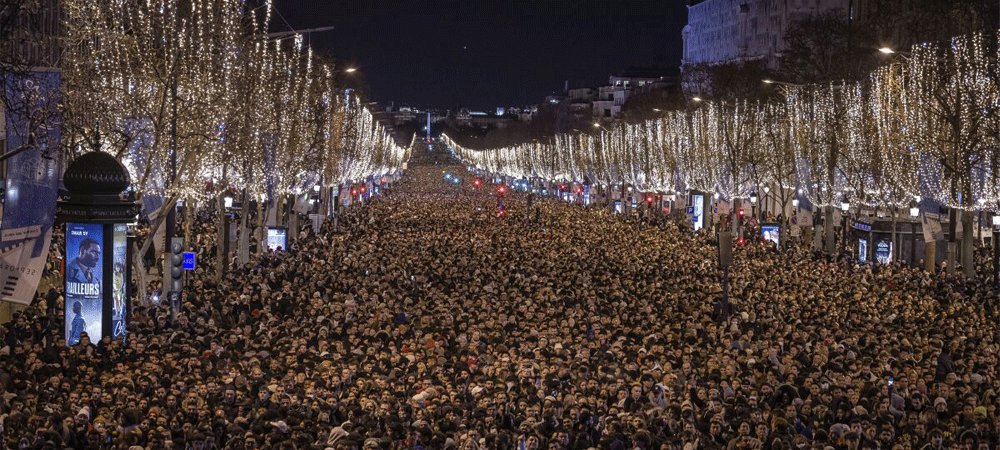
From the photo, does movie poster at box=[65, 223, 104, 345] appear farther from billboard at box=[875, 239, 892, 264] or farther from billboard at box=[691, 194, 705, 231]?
billboard at box=[691, 194, 705, 231]

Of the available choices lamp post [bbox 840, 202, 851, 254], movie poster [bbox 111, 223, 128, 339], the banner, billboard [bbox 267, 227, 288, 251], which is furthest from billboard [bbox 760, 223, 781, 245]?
the banner

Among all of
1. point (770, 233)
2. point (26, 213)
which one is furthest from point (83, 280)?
point (770, 233)

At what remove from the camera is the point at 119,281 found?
22.4 metres

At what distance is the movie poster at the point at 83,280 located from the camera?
21.7 m

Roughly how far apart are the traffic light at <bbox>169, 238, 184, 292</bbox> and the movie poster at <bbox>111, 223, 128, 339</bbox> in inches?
109

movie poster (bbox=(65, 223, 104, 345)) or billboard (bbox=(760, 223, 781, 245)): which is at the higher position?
movie poster (bbox=(65, 223, 104, 345))

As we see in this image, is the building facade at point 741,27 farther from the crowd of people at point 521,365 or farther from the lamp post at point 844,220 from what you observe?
the crowd of people at point 521,365

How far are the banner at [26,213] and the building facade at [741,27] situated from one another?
84352 millimetres

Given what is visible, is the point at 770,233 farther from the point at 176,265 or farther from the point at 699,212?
the point at 176,265

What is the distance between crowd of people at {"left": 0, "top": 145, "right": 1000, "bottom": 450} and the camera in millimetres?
14867

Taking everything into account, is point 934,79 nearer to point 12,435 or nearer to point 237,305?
point 237,305

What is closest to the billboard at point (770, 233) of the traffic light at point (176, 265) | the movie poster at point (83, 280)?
the traffic light at point (176, 265)

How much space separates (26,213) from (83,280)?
2735 millimetres

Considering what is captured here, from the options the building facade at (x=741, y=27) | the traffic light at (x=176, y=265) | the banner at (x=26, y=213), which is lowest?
the traffic light at (x=176, y=265)
